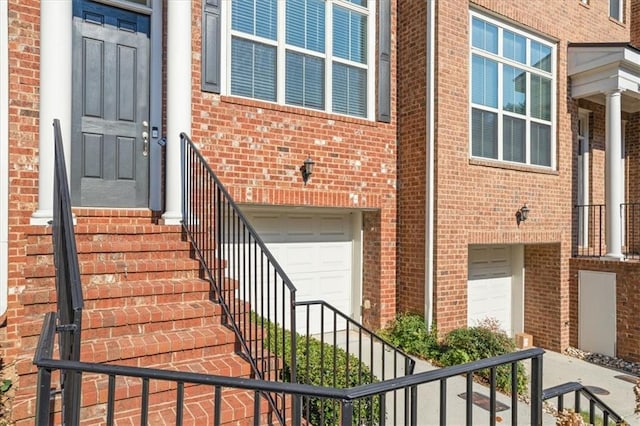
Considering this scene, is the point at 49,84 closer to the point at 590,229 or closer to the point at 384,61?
the point at 384,61

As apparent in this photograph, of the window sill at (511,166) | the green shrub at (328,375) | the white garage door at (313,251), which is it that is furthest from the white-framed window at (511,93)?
the green shrub at (328,375)

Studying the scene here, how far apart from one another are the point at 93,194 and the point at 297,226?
106 inches

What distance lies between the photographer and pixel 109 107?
15.8 feet

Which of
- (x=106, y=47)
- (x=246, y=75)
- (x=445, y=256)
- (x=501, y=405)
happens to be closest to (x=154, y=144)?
(x=106, y=47)

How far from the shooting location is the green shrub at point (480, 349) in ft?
19.1

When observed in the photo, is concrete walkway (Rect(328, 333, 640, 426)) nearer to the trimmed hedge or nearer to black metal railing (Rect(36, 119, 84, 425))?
the trimmed hedge

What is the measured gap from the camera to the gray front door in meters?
4.64

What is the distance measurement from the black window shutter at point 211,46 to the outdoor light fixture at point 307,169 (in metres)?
1.41

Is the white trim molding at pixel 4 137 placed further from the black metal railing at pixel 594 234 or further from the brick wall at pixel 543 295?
the black metal railing at pixel 594 234

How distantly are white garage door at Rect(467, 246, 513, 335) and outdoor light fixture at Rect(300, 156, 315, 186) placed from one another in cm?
359

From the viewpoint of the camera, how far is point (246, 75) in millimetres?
5617

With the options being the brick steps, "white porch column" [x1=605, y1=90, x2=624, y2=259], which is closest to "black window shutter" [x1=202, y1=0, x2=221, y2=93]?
the brick steps

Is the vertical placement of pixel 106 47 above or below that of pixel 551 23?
below

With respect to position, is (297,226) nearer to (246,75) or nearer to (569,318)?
(246,75)
